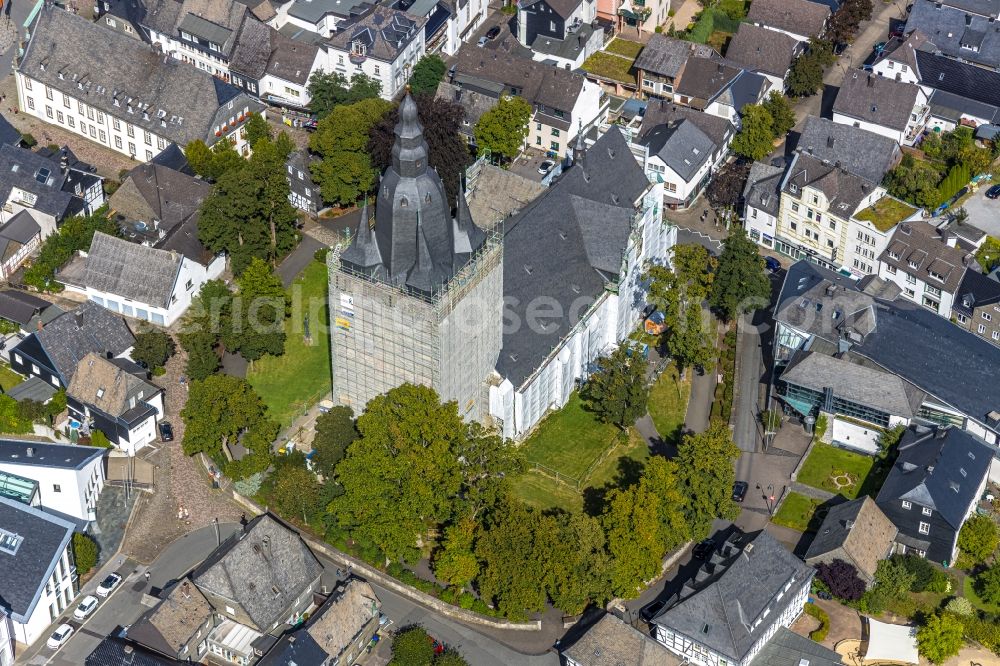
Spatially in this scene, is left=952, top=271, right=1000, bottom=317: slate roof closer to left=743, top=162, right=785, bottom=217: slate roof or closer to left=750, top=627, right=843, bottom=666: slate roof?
left=743, top=162, right=785, bottom=217: slate roof

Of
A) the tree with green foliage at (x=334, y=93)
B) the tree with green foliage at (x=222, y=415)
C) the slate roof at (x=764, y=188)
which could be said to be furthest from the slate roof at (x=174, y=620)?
the slate roof at (x=764, y=188)

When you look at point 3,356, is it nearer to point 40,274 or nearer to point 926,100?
point 40,274

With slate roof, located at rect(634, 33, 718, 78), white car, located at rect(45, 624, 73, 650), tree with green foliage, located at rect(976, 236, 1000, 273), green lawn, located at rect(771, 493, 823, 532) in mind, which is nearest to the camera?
white car, located at rect(45, 624, 73, 650)

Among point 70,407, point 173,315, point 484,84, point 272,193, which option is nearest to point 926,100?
point 484,84

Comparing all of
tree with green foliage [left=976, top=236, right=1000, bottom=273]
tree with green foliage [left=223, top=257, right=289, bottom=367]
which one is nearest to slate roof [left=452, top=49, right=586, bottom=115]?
tree with green foliage [left=223, top=257, right=289, bottom=367]

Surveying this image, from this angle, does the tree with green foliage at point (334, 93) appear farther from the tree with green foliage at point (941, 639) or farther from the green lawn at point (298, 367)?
the tree with green foliage at point (941, 639)

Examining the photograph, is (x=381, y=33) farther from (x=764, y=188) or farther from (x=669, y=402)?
(x=669, y=402)
